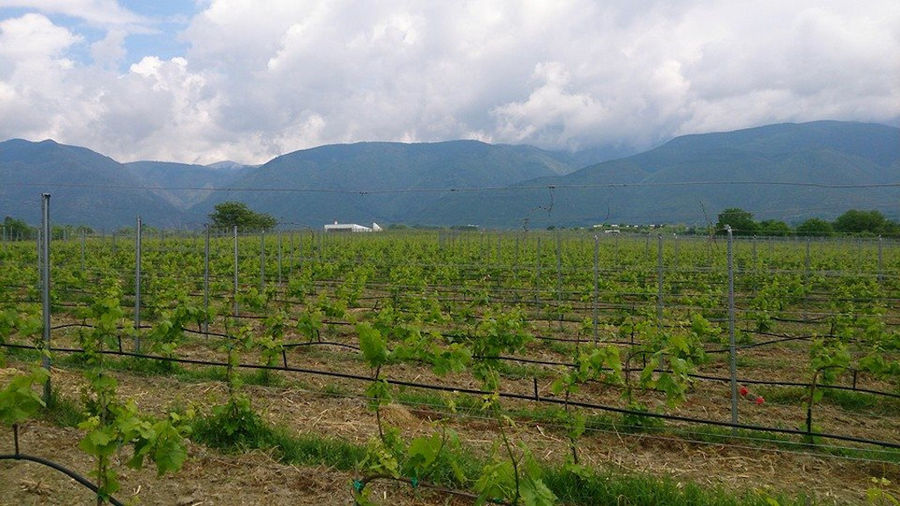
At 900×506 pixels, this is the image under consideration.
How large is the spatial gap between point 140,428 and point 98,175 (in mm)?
167370

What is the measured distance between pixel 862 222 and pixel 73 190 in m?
102

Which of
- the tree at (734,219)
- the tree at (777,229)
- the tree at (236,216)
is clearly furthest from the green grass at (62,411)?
the tree at (236,216)

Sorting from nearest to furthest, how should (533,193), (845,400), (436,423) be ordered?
(436,423) → (845,400) → (533,193)

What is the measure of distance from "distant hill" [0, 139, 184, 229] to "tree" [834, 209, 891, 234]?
44.0 m

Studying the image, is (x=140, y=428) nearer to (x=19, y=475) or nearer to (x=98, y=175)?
(x=19, y=475)

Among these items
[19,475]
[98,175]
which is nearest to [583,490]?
[19,475]

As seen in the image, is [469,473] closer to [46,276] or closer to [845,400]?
[46,276]

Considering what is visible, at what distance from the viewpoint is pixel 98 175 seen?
5753 inches

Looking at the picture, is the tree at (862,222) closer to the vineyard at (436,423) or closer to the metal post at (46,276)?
the vineyard at (436,423)

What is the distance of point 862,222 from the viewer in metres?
35.0

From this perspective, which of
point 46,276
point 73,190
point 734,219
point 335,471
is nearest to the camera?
point 335,471

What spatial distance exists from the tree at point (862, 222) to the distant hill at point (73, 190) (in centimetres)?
4403

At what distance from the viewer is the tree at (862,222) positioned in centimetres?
3341

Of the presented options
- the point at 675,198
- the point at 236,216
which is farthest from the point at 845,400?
the point at 236,216
